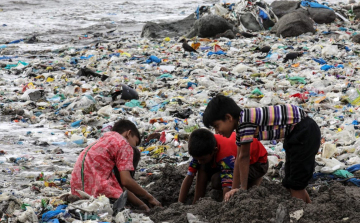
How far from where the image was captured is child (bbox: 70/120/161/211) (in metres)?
3.56

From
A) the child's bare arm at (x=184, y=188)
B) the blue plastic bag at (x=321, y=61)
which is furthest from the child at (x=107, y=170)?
the blue plastic bag at (x=321, y=61)

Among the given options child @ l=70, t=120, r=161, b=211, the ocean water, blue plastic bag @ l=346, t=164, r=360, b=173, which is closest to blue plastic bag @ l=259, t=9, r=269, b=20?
the ocean water

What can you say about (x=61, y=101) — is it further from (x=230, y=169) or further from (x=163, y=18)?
(x=163, y=18)

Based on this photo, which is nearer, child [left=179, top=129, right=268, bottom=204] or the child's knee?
child [left=179, top=129, right=268, bottom=204]

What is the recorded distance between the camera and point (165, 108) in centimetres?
680

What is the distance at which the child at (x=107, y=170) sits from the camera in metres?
3.56

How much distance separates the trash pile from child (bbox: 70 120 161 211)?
6.5 inches

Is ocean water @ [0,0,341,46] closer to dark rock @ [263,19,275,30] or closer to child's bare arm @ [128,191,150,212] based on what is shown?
dark rock @ [263,19,275,30]

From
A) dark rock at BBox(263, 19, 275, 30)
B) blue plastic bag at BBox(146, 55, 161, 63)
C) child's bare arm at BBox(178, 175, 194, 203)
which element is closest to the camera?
child's bare arm at BBox(178, 175, 194, 203)

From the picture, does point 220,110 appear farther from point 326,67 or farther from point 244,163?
point 326,67

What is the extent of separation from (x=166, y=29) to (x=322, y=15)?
15.9ft

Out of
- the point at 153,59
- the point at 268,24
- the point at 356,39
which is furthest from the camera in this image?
the point at 268,24

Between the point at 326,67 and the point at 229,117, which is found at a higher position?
the point at 229,117

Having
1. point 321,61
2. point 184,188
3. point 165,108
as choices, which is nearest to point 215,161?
point 184,188
